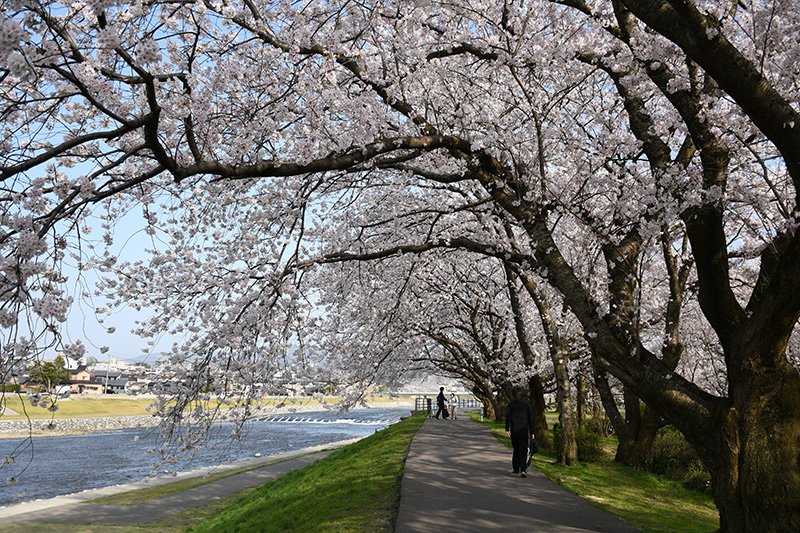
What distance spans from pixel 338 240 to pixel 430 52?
4.91 metres

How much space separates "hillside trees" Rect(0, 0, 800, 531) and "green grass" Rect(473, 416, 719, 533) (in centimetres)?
260

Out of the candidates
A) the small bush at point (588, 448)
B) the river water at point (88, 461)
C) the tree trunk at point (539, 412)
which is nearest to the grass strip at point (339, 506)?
the river water at point (88, 461)

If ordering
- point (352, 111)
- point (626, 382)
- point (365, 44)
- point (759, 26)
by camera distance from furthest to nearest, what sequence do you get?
point (365, 44)
point (352, 111)
point (626, 382)
point (759, 26)

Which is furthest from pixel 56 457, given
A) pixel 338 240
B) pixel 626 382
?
pixel 626 382

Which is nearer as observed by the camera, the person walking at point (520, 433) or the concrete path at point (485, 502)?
the concrete path at point (485, 502)

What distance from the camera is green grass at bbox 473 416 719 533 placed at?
785cm

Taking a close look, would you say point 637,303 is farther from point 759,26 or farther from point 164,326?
point 164,326

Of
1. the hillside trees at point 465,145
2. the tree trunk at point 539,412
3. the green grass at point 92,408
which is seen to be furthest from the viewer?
the green grass at point 92,408

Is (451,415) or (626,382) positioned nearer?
(626,382)

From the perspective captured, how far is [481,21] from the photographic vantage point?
8836mm

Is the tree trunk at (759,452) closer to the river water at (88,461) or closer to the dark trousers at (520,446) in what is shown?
the dark trousers at (520,446)

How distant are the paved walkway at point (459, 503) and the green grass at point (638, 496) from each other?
2.10 ft

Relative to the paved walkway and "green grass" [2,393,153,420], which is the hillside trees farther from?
"green grass" [2,393,153,420]

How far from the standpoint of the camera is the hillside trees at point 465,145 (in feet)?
14.9
